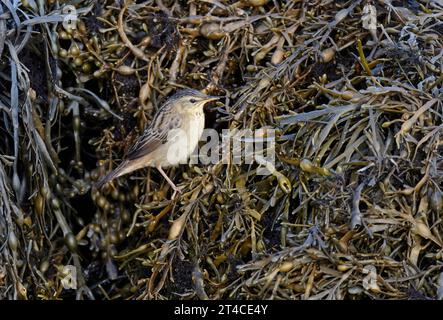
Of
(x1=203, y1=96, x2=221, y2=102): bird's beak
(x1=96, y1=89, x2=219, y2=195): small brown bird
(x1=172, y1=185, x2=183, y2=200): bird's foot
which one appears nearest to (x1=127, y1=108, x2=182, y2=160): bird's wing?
(x1=96, y1=89, x2=219, y2=195): small brown bird

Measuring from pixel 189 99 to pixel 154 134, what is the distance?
329 millimetres

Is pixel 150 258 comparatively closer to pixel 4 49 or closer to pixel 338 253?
pixel 338 253

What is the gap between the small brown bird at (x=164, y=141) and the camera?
16.9ft

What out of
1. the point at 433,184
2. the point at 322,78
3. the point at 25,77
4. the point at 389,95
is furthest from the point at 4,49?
the point at 433,184

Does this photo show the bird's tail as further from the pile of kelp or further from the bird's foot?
the bird's foot

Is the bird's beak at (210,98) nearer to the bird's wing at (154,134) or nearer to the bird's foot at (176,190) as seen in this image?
the bird's wing at (154,134)

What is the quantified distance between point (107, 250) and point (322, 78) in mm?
1730

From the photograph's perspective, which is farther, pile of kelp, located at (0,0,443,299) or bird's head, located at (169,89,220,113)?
bird's head, located at (169,89,220,113)

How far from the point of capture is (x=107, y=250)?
17.4 ft

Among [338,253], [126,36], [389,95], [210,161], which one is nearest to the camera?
[338,253]

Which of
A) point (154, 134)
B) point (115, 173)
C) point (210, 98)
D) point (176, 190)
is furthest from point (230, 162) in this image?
point (115, 173)

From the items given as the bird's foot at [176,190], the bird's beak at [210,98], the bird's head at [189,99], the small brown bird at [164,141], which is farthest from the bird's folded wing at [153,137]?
the bird's foot at [176,190]

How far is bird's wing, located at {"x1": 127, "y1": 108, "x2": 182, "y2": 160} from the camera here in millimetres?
5160

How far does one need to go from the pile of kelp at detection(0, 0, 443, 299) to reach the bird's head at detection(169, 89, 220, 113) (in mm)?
A: 89
